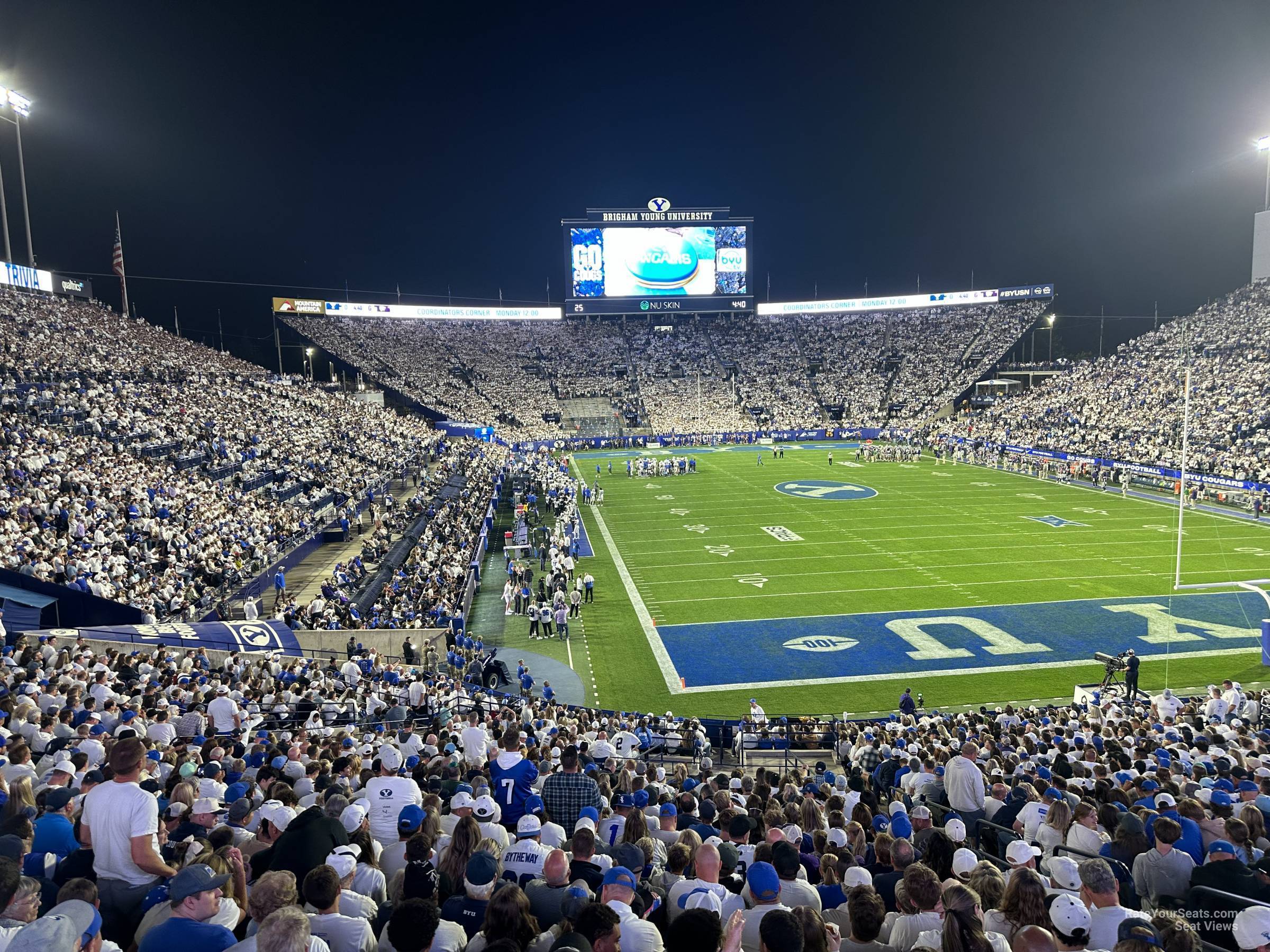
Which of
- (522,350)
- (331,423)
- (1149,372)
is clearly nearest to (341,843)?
(331,423)

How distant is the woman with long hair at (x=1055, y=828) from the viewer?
5.43 metres

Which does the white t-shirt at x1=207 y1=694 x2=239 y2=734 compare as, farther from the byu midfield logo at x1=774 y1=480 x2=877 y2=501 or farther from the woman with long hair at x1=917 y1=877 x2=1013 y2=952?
the byu midfield logo at x1=774 y1=480 x2=877 y2=501

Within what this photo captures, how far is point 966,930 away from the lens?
3.16 metres

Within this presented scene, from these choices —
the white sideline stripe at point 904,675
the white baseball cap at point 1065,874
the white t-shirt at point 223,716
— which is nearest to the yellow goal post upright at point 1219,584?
the white sideline stripe at point 904,675

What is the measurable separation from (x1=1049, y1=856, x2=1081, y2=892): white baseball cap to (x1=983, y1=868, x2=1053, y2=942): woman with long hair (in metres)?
1.04

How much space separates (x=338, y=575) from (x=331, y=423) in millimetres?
22675

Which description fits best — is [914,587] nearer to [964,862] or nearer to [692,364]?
[964,862]

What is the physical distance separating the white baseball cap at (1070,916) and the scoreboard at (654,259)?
247ft

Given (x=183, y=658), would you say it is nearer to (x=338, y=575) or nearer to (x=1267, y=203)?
(x=338, y=575)

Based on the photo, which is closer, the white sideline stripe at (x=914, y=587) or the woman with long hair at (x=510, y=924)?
the woman with long hair at (x=510, y=924)

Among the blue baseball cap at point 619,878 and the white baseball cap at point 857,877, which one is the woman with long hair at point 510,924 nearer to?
the blue baseball cap at point 619,878

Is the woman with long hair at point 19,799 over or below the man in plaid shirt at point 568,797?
over

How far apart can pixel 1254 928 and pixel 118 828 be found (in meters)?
5.48

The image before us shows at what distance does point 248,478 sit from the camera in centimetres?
2653
